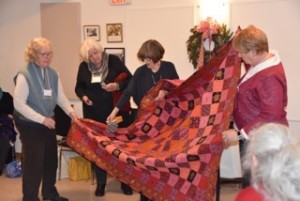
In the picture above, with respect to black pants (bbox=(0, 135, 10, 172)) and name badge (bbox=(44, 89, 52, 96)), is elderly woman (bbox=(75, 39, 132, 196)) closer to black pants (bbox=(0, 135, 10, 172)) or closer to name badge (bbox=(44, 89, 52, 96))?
name badge (bbox=(44, 89, 52, 96))

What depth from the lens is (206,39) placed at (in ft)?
15.0

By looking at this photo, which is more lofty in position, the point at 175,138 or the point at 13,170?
the point at 175,138

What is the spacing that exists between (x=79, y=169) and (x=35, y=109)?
1394 mm

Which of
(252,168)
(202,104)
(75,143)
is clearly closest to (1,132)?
(75,143)

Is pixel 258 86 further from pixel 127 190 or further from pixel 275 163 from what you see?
pixel 127 190

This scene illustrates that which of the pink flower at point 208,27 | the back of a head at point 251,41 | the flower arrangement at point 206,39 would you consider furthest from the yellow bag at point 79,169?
the back of a head at point 251,41

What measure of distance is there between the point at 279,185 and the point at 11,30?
5375 millimetres

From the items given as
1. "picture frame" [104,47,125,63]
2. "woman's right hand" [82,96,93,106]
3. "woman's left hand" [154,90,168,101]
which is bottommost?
"woman's right hand" [82,96,93,106]

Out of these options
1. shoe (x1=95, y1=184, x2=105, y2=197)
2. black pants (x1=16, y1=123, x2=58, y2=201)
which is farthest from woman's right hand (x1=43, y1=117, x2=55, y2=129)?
shoe (x1=95, y1=184, x2=105, y2=197)

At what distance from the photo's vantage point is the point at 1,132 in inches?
202

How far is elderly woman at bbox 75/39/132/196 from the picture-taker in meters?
4.12

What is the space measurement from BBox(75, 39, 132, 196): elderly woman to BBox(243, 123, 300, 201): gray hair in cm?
283

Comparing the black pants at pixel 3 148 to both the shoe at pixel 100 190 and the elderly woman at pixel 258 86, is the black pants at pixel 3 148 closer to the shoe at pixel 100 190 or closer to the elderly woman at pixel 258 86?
the shoe at pixel 100 190

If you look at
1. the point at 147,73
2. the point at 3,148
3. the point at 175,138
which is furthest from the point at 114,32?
the point at 175,138
